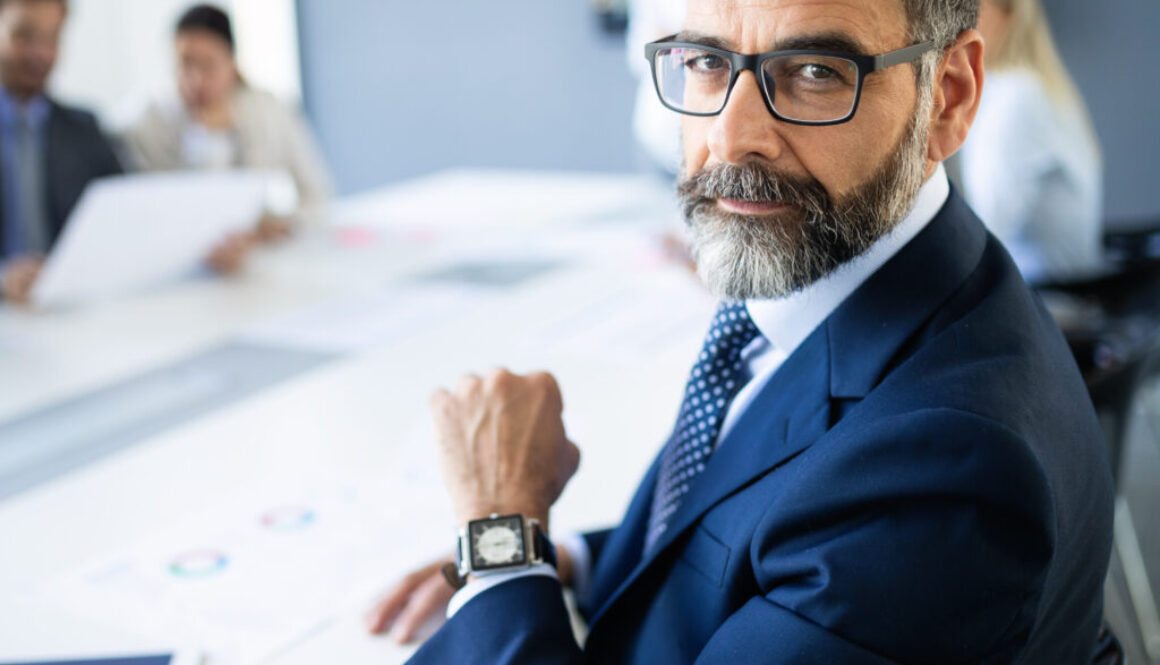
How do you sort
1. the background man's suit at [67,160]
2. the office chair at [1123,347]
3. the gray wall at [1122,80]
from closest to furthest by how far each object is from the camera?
the office chair at [1123,347] < the background man's suit at [67,160] < the gray wall at [1122,80]

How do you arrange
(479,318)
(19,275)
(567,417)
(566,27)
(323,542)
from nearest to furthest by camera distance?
(323,542) < (567,417) < (479,318) < (19,275) < (566,27)

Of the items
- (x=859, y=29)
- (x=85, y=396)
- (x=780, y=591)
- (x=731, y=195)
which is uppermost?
(x=859, y=29)

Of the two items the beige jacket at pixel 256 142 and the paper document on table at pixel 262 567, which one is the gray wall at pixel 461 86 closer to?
the beige jacket at pixel 256 142

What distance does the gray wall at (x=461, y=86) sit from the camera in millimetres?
5305

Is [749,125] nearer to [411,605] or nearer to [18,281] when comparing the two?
[411,605]

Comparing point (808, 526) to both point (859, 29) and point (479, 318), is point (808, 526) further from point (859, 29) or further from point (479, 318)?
point (479, 318)

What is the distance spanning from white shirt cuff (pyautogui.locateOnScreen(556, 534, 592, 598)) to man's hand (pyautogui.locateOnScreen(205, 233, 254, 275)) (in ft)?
5.53

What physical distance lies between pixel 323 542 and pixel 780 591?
727 mm

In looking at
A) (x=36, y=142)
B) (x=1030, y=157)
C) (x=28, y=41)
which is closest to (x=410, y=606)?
(x=1030, y=157)

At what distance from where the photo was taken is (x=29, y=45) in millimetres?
2824

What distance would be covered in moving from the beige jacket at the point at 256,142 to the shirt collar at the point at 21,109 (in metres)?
0.44

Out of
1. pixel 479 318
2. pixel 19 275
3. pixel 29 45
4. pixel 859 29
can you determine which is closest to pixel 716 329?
pixel 859 29

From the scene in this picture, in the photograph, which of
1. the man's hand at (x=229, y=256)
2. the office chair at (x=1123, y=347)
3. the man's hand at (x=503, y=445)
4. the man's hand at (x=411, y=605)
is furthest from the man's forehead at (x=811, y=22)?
the man's hand at (x=229, y=256)

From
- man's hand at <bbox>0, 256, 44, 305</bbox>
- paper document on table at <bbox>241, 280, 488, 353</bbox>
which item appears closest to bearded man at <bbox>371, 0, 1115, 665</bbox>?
paper document on table at <bbox>241, 280, 488, 353</bbox>
